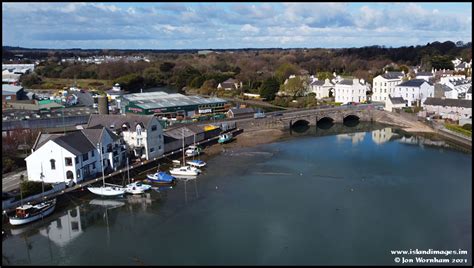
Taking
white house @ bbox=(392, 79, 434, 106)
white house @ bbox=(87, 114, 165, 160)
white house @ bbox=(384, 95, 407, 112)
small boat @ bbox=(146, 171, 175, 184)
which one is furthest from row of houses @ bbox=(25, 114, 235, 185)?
white house @ bbox=(392, 79, 434, 106)

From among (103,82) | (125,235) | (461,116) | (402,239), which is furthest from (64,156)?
(103,82)

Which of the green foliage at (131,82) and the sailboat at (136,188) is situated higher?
the green foliage at (131,82)

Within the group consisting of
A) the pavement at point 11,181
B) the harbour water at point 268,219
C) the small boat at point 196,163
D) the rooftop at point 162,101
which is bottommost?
the harbour water at point 268,219

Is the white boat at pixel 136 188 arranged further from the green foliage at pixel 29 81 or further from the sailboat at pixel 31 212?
the green foliage at pixel 29 81

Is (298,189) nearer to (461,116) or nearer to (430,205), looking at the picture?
(430,205)

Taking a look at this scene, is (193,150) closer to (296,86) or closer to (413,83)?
(296,86)

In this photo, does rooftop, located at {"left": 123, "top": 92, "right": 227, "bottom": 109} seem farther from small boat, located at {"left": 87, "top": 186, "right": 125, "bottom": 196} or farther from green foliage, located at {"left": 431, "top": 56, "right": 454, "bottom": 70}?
green foliage, located at {"left": 431, "top": 56, "right": 454, "bottom": 70}

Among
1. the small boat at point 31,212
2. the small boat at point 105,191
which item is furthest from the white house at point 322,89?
the small boat at point 31,212
